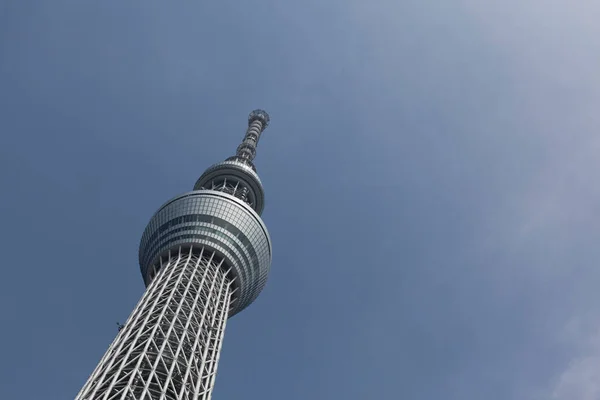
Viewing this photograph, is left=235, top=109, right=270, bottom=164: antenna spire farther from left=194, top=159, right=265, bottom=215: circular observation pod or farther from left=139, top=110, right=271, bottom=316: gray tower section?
left=139, top=110, right=271, bottom=316: gray tower section

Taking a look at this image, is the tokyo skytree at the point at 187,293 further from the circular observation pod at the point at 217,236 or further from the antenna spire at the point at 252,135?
the antenna spire at the point at 252,135

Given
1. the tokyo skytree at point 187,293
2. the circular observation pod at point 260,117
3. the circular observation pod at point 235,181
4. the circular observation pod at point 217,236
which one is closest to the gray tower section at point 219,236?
the circular observation pod at point 217,236

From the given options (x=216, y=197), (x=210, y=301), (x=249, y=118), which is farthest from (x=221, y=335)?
(x=249, y=118)

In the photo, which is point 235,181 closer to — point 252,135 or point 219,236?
point 219,236

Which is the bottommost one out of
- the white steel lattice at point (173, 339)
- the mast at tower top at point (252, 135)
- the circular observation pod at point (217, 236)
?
the white steel lattice at point (173, 339)

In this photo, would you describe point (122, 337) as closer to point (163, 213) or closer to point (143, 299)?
point (143, 299)

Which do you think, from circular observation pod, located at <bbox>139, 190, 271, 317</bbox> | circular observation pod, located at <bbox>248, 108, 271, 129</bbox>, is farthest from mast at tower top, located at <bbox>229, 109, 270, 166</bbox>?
circular observation pod, located at <bbox>139, 190, 271, 317</bbox>
